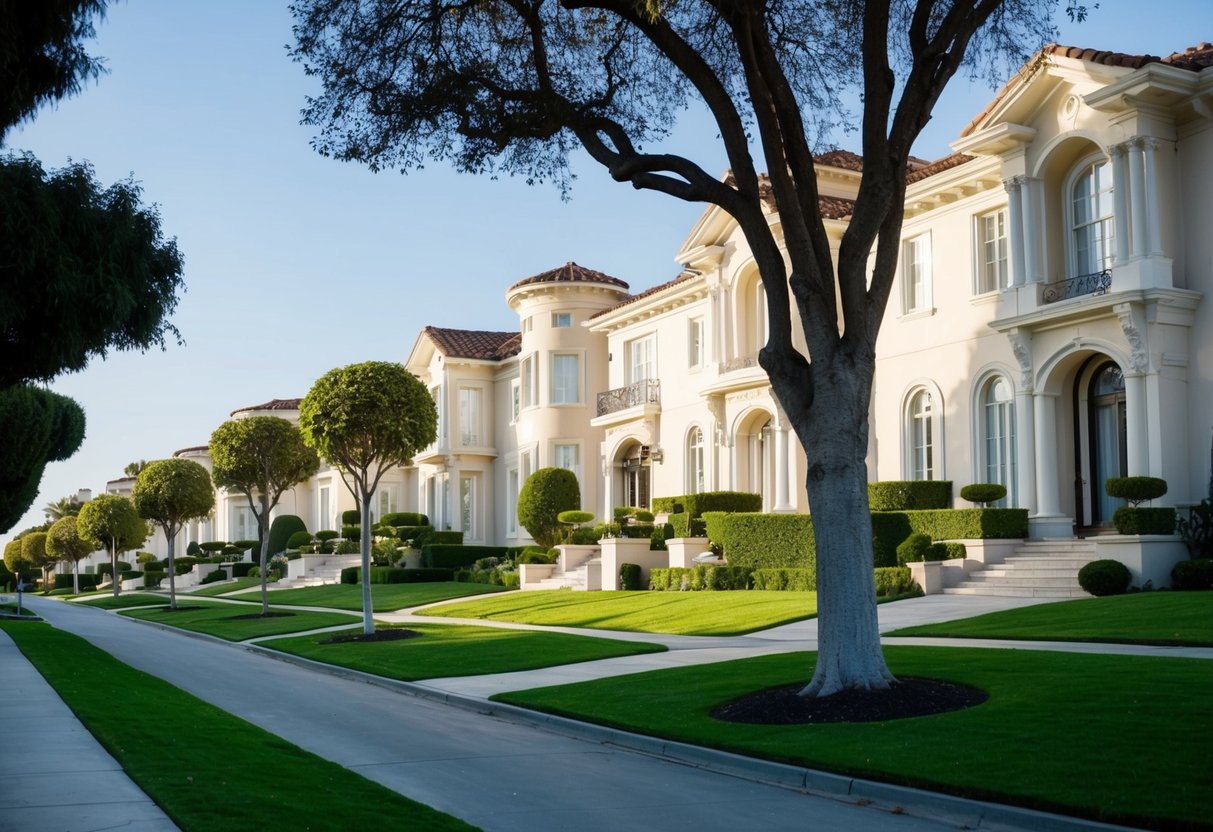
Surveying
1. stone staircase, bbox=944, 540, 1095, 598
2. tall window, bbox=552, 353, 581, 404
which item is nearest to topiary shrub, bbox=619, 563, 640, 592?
stone staircase, bbox=944, 540, 1095, 598

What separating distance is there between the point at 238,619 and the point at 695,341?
51.8 ft

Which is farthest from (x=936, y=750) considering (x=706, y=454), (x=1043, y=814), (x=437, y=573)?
(x=437, y=573)

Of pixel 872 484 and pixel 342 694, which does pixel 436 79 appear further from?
pixel 872 484

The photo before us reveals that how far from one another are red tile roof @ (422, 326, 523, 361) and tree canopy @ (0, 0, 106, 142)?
39.8 metres

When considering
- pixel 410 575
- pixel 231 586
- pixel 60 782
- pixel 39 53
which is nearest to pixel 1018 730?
pixel 60 782

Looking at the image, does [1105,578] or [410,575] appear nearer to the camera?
[1105,578]

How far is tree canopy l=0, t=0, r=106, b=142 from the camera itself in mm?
10297

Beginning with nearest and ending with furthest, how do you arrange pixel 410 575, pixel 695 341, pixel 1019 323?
pixel 1019 323
pixel 695 341
pixel 410 575

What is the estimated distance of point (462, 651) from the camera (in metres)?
20.8

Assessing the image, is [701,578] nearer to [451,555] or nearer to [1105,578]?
[1105,578]

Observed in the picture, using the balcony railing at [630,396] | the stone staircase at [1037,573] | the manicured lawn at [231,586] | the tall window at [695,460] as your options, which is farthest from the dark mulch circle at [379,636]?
the manicured lawn at [231,586]

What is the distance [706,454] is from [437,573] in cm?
1285

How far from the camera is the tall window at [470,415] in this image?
2083 inches

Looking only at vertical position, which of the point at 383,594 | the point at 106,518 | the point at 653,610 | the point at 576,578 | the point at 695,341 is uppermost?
the point at 695,341
